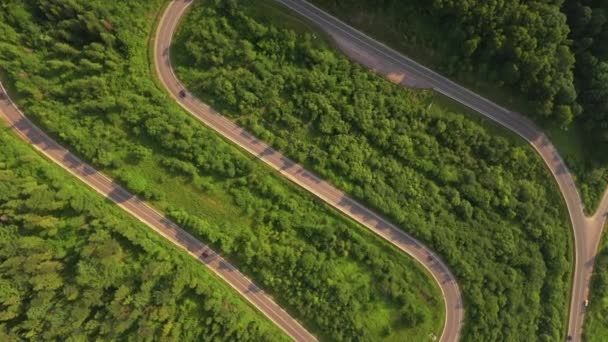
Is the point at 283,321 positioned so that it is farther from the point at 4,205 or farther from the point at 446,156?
the point at 4,205

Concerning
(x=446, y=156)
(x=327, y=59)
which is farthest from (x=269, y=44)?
(x=446, y=156)

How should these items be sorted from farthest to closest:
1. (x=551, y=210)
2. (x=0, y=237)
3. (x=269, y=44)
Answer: (x=551, y=210) < (x=269, y=44) < (x=0, y=237)

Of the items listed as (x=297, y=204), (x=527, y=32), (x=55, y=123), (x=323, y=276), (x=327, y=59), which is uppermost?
(x=527, y=32)

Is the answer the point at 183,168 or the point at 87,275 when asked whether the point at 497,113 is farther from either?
the point at 87,275

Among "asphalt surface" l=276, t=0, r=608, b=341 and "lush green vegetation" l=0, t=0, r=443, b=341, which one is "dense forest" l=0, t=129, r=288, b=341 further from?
"asphalt surface" l=276, t=0, r=608, b=341

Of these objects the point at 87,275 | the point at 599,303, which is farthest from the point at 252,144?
the point at 599,303
